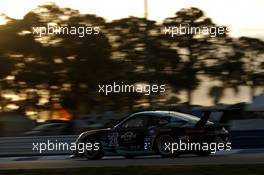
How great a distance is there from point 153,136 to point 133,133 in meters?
0.64

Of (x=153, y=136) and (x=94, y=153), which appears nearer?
(x=153, y=136)

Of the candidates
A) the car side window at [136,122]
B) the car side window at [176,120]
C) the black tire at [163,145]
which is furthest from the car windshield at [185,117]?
the car side window at [136,122]

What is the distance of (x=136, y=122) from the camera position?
1566 cm

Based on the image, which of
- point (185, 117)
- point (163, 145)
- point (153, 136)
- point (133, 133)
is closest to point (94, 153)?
point (133, 133)

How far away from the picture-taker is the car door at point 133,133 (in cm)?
1540

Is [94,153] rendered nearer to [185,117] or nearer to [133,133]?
[133,133]

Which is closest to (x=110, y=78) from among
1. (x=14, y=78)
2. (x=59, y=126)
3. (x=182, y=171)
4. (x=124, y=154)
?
(x=59, y=126)

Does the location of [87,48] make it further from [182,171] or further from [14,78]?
[182,171]

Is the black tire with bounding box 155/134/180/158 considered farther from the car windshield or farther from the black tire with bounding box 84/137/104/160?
the black tire with bounding box 84/137/104/160

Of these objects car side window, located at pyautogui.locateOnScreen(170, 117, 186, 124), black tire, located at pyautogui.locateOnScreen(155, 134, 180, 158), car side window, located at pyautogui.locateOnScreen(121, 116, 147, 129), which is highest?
car side window, located at pyautogui.locateOnScreen(170, 117, 186, 124)

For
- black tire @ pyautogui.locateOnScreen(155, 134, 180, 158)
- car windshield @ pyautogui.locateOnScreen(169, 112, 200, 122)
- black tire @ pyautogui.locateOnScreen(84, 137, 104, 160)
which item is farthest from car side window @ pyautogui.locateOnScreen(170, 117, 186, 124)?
black tire @ pyautogui.locateOnScreen(84, 137, 104, 160)

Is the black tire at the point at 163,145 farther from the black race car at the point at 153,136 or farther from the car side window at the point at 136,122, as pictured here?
the car side window at the point at 136,122

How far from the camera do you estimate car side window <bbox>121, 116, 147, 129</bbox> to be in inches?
612

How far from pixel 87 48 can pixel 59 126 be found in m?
4.50
